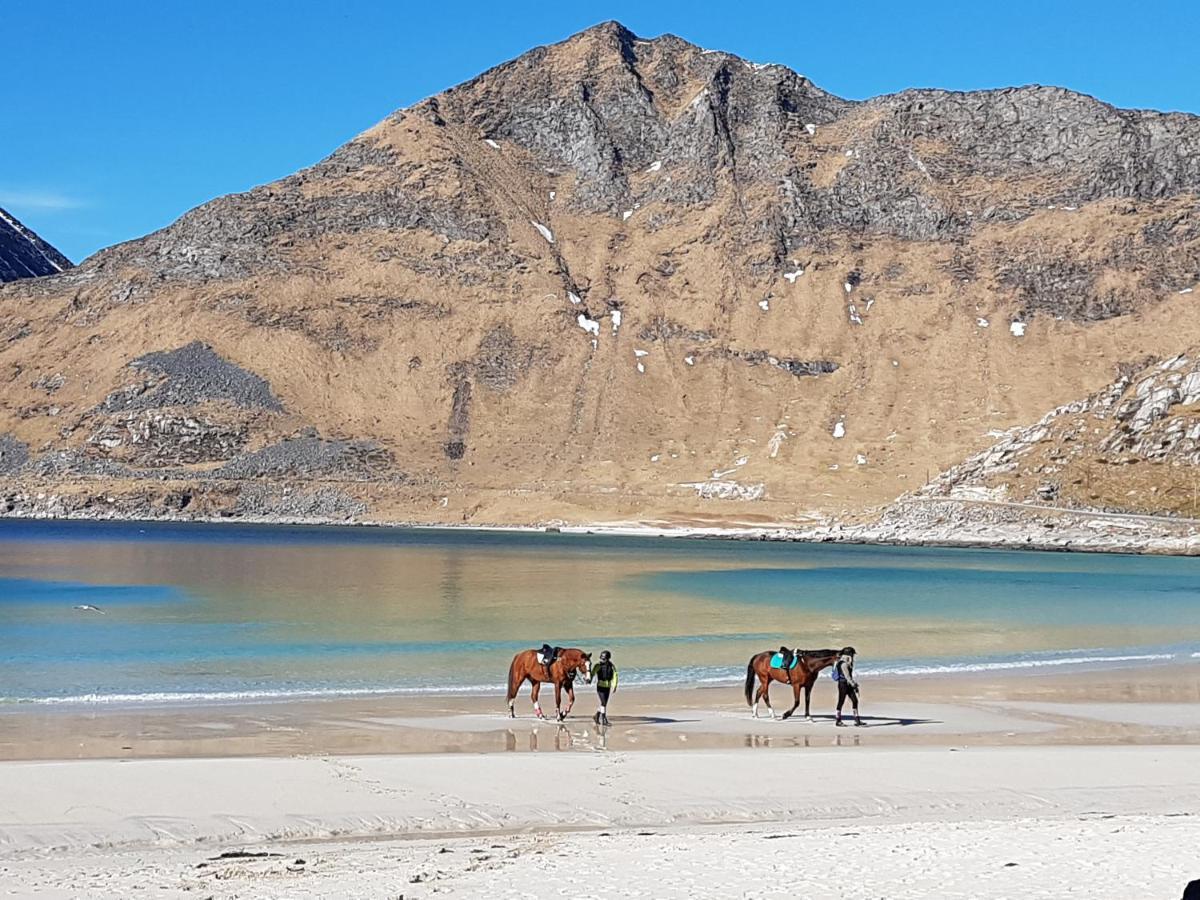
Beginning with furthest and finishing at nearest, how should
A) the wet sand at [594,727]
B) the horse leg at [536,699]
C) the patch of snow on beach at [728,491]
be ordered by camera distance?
the patch of snow on beach at [728,491] < the horse leg at [536,699] < the wet sand at [594,727]

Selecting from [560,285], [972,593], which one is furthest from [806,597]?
[560,285]

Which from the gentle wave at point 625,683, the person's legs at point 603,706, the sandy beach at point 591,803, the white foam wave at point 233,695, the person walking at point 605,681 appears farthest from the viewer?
the gentle wave at point 625,683

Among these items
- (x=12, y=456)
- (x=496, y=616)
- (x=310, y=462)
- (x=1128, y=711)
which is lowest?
(x=1128, y=711)

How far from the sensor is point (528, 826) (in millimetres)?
13352

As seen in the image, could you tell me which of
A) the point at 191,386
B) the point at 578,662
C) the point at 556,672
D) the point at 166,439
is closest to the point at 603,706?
the point at 578,662

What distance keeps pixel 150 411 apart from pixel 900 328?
302 feet

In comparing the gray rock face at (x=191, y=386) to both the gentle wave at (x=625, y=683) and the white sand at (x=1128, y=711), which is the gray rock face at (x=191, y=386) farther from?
the white sand at (x=1128, y=711)

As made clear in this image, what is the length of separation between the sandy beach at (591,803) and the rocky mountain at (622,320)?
10548 centimetres

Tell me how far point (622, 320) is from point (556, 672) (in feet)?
504

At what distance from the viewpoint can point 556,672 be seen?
21.5 metres

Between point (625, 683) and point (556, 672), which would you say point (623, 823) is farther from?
point (625, 683)

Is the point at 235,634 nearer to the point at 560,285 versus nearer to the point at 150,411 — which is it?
the point at 150,411

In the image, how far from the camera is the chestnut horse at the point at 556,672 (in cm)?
2130

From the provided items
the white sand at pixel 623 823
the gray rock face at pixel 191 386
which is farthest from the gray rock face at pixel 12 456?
the white sand at pixel 623 823
